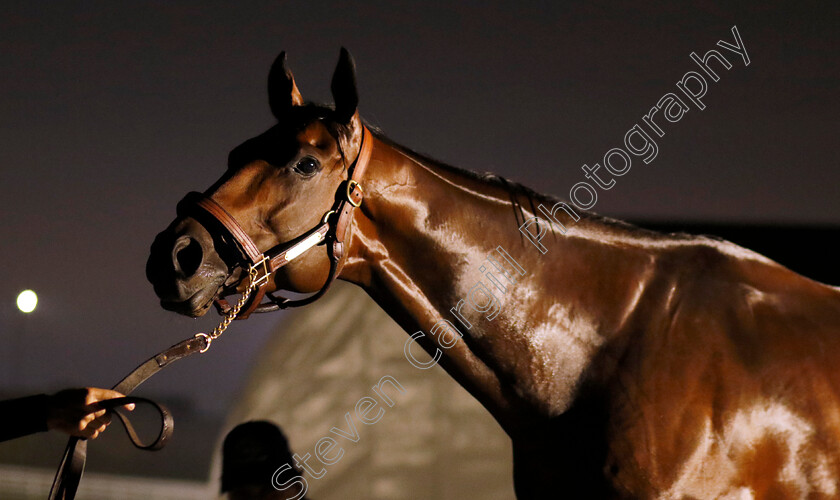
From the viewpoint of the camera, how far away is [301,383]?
416 cm

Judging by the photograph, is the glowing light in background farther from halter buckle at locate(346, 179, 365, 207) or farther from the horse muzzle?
halter buckle at locate(346, 179, 365, 207)

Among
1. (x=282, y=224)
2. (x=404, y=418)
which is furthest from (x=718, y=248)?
(x=404, y=418)

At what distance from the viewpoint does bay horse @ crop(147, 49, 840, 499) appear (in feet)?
4.86

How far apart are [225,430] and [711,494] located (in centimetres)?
324

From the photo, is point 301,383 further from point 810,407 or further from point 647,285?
point 810,407

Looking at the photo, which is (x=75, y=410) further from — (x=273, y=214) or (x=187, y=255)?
(x=273, y=214)

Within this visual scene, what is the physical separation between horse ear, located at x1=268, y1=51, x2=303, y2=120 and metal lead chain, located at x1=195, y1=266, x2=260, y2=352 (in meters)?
0.54

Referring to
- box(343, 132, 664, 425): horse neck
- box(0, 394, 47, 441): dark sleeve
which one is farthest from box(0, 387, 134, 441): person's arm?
box(343, 132, 664, 425): horse neck

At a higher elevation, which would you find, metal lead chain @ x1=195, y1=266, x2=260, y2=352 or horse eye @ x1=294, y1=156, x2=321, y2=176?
horse eye @ x1=294, y1=156, x2=321, y2=176

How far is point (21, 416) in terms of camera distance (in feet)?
5.30

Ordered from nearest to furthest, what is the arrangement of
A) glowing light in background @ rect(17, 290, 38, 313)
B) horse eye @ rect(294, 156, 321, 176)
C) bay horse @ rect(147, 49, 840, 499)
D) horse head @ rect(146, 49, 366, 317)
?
bay horse @ rect(147, 49, 840, 499), horse head @ rect(146, 49, 366, 317), horse eye @ rect(294, 156, 321, 176), glowing light in background @ rect(17, 290, 38, 313)

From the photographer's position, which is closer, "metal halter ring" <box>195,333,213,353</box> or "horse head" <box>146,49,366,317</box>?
"horse head" <box>146,49,366,317</box>

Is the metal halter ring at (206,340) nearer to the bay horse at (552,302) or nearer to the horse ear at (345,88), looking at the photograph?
the bay horse at (552,302)

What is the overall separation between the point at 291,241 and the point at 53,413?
0.77 meters
